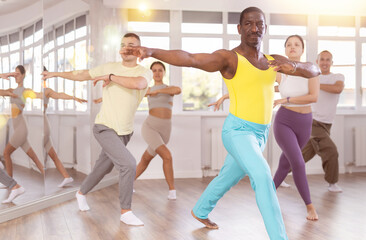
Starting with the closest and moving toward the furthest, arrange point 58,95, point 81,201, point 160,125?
1. point 81,201
2. point 58,95
3. point 160,125

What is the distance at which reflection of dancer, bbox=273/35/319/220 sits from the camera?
363cm

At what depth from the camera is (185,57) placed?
225 centimetres

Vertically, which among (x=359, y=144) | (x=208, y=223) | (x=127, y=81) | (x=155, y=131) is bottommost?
(x=208, y=223)

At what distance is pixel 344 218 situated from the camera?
3.75 meters

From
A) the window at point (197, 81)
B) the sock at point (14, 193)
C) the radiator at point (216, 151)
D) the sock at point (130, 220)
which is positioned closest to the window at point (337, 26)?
the window at point (197, 81)

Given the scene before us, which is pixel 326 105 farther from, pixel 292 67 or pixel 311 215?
pixel 292 67

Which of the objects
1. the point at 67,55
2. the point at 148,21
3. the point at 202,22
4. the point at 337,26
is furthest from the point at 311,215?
the point at 337,26

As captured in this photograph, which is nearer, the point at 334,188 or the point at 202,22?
the point at 334,188

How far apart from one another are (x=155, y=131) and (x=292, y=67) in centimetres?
261

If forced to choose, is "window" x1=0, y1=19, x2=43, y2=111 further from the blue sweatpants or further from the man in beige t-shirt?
the blue sweatpants

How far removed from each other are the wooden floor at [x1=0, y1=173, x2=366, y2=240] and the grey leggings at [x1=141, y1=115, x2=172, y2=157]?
611 millimetres

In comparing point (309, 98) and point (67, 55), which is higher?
point (67, 55)

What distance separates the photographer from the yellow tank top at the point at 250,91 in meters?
2.47

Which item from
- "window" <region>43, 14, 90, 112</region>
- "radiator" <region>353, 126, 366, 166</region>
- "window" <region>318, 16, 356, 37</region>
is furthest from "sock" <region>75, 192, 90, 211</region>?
"window" <region>318, 16, 356, 37</region>
